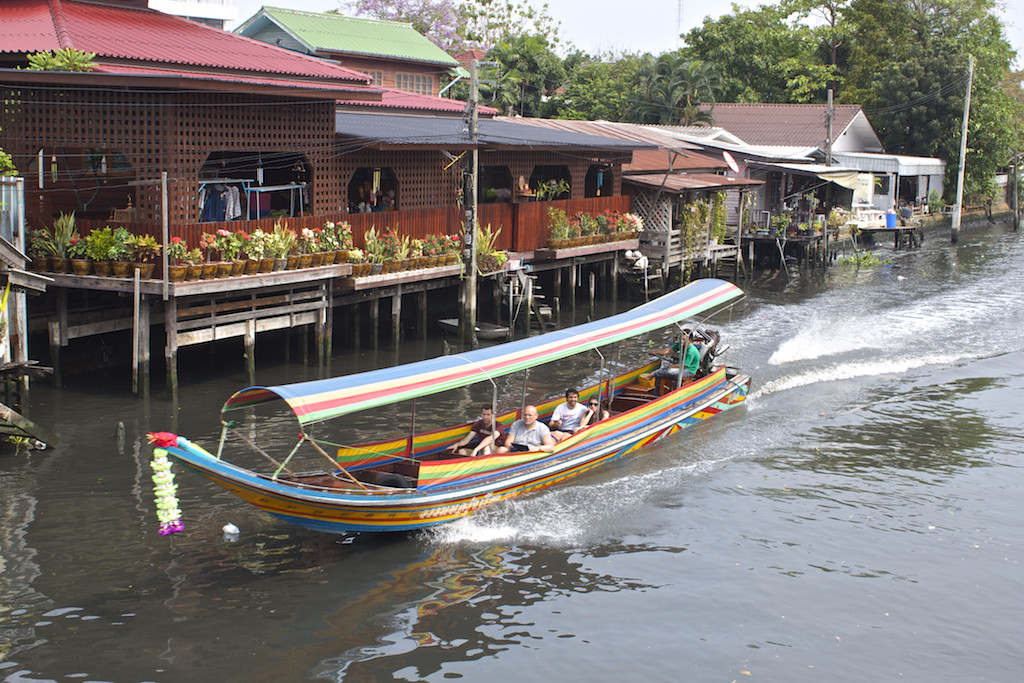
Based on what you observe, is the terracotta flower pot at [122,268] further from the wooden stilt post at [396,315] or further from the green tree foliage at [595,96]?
the green tree foliage at [595,96]

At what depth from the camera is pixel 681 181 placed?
31.8 m

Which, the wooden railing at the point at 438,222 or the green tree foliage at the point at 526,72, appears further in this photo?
the green tree foliage at the point at 526,72

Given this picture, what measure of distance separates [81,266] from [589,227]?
14.2 m

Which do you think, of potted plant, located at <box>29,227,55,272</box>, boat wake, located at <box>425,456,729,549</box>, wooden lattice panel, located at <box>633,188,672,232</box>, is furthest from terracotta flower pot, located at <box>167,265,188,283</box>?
wooden lattice panel, located at <box>633,188,672,232</box>

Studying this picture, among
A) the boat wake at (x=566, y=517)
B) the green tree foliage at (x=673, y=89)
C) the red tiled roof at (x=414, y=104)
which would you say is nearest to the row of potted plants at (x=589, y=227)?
the red tiled roof at (x=414, y=104)

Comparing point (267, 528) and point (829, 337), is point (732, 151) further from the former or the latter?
point (267, 528)

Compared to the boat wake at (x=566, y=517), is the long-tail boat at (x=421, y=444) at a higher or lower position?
higher

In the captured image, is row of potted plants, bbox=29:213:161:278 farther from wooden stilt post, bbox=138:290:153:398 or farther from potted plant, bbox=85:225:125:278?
wooden stilt post, bbox=138:290:153:398

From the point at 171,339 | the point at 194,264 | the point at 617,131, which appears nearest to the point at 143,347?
the point at 171,339

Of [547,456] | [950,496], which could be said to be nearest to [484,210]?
[547,456]

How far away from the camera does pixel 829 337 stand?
85.9 ft

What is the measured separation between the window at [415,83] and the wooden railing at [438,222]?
1013 centimetres

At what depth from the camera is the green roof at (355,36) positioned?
33000mm

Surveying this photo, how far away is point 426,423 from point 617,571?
21.6 feet
